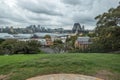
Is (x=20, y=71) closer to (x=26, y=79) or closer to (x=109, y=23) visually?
(x=26, y=79)

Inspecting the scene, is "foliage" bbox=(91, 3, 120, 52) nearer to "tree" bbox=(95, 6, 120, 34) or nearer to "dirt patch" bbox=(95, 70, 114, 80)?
"tree" bbox=(95, 6, 120, 34)

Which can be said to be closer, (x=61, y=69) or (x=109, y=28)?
(x=61, y=69)

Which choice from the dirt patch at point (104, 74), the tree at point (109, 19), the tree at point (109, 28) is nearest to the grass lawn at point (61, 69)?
the dirt patch at point (104, 74)

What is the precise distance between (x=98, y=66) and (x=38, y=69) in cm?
237

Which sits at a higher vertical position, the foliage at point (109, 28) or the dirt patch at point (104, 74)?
the foliage at point (109, 28)

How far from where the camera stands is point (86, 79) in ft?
20.0

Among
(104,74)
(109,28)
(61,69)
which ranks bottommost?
(104,74)

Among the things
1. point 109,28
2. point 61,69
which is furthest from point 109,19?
point 61,69

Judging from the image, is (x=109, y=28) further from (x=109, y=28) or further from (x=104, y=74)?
(x=104, y=74)

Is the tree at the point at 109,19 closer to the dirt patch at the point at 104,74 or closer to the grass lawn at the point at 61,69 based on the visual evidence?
the grass lawn at the point at 61,69

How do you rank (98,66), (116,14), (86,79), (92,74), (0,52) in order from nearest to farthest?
(86,79), (92,74), (98,66), (116,14), (0,52)

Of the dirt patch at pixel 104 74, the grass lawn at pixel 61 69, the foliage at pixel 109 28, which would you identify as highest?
the foliage at pixel 109 28

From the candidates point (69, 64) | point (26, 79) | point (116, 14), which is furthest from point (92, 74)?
point (116, 14)

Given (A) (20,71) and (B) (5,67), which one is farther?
(B) (5,67)
